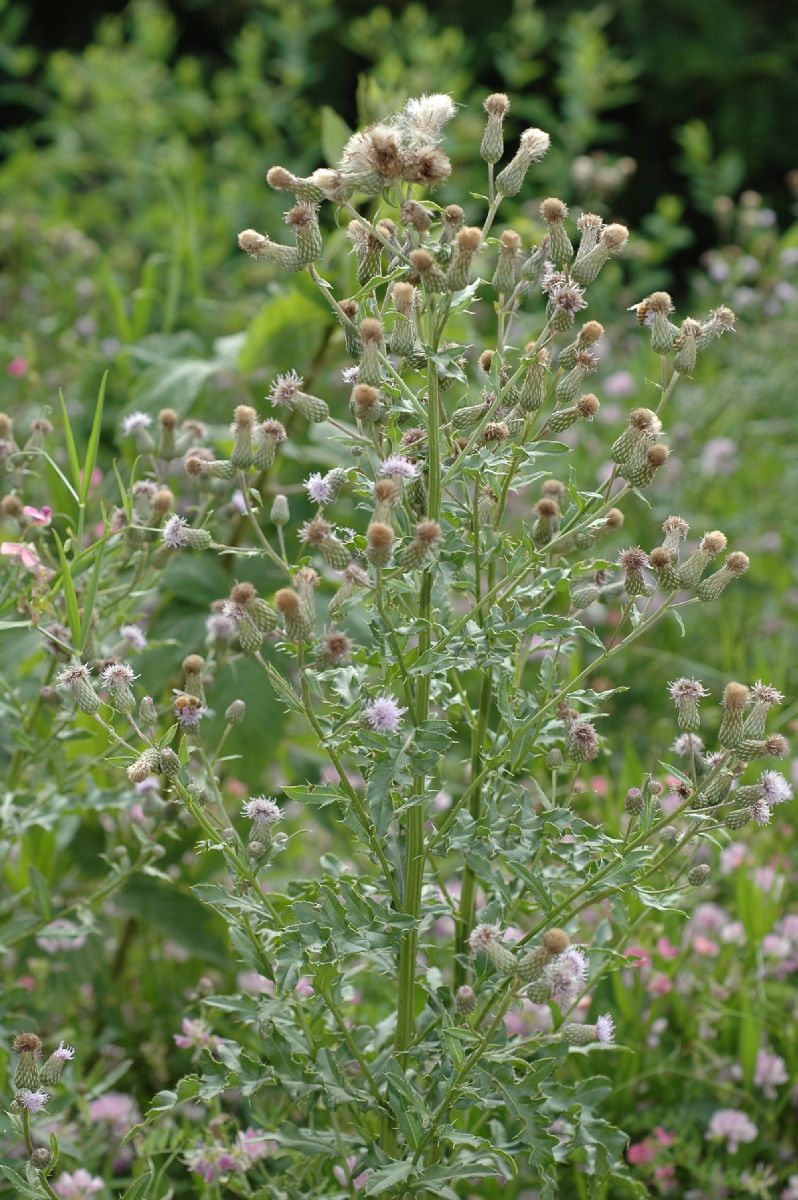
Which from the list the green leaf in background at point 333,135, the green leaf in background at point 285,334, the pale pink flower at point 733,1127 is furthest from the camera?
the green leaf in background at point 285,334

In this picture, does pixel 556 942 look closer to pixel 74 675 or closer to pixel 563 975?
pixel 563 975

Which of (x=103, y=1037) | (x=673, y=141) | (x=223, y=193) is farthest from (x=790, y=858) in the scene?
(x=673, y=141)

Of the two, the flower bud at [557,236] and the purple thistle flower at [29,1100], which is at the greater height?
the flower bud at [557,236]

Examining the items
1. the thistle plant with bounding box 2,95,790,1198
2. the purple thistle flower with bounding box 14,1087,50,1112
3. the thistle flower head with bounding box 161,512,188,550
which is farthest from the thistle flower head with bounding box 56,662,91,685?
the purple thistle flower with bounding box 14,1087,50,1112

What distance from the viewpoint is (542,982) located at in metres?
1.22

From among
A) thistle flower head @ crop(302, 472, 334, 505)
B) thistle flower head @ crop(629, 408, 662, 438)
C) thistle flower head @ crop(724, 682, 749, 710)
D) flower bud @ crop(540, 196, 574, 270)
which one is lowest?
thistle flower head @ crop(724, 682, 749, 710)

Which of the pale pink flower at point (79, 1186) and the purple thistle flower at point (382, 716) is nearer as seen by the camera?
the purple thistle flower at point (382, 716)

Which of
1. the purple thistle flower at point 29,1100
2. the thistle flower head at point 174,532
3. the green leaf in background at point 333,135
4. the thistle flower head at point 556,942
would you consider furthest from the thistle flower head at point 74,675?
the green leaf in background at point 333,135

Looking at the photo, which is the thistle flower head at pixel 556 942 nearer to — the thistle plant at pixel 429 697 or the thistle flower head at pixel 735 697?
the thistle plant at pixel 429 697

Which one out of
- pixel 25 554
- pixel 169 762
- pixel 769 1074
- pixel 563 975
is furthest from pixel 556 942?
pixel 769 1074

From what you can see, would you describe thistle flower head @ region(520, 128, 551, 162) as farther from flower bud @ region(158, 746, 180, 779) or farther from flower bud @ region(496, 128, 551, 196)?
flower bud @ region(158, 746, 180, 779)

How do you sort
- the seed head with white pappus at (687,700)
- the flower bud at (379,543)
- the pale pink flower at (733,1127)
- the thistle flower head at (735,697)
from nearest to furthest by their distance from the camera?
1. the flower bud at (379,543)
2. the thistle flower head at (735,697)
3. the seed head with white pappus at (687,700)
4. the pale pink flower at (733,1127)

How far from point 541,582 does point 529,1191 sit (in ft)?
3.02

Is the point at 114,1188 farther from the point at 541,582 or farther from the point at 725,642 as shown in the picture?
the point at 725,642
